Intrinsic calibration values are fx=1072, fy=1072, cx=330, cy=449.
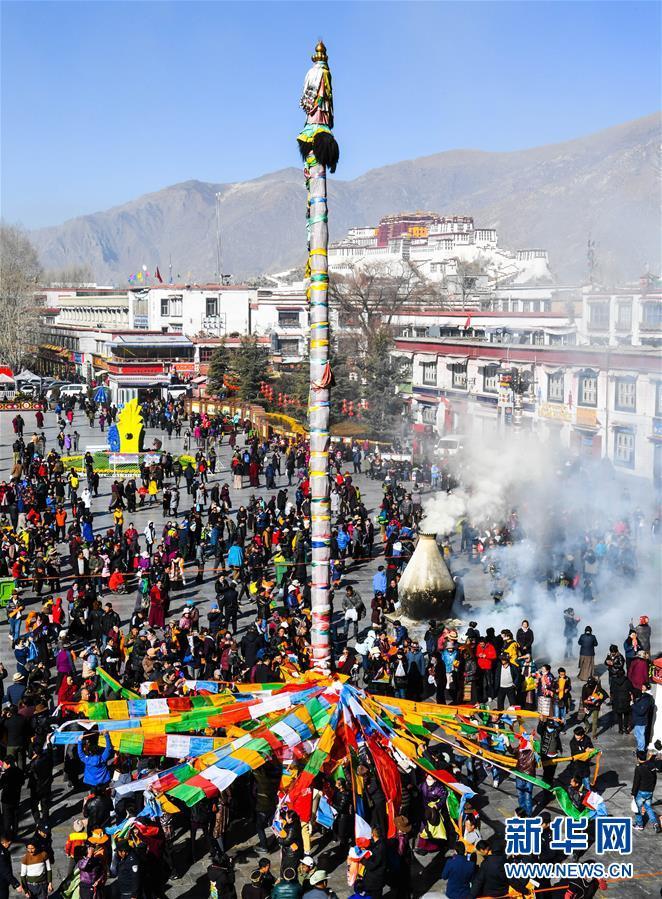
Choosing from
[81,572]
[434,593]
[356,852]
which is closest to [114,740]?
[356,852]

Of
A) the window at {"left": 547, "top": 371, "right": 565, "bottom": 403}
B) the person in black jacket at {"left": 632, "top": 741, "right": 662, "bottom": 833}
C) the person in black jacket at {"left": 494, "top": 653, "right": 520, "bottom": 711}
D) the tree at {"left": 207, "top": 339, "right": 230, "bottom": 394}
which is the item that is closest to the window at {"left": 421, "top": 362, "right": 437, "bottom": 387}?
the window at {"left": 547, "top": 371, "right": 565, "bottom": 403}

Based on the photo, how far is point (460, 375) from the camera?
5328 centimetres

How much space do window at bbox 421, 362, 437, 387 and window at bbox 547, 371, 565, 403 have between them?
1169 centimetres

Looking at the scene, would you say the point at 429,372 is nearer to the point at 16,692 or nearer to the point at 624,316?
the point at 624,316

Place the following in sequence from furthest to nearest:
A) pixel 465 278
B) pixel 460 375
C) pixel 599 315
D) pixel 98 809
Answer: pixel 465 278
pixel 460 375
pixel 599 315
pixel 98 809

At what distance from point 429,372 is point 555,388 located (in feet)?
43.5

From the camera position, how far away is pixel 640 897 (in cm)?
1188

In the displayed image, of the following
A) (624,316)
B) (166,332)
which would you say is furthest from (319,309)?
(166,332)

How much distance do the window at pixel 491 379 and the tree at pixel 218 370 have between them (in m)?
18.5

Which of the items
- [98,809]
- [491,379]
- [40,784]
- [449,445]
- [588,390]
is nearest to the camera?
[98,809]

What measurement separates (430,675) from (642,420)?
76.4 feet

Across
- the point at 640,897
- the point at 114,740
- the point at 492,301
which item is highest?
the point at 492,301

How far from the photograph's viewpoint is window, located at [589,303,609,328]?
50.8m

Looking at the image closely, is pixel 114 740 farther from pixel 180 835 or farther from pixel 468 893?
pixel 468 893
